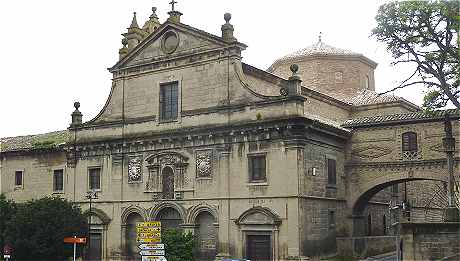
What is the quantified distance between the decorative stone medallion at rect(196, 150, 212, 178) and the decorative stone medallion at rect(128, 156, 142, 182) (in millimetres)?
4058

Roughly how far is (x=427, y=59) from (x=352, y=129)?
9346 millimetres

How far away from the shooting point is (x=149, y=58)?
34938mm

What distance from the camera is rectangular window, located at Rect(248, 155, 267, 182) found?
30016 mm

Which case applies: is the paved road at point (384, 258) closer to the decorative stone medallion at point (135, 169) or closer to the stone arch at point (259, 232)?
the stone arch at point (259, 232)

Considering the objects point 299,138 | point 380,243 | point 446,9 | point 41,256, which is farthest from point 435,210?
point 41,256

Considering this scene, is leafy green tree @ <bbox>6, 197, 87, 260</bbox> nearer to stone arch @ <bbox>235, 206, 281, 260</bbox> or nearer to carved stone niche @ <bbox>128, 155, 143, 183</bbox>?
carved stone niche @ <bbox>128, 155, 143, 183</bbox>

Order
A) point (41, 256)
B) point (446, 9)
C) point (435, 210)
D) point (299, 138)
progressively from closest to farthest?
1. point (446, 9)
2. point (299, 138)
3. point (41, 256)
4. point (435, 210)

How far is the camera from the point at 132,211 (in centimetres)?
3419

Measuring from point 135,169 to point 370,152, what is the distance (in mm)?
12755

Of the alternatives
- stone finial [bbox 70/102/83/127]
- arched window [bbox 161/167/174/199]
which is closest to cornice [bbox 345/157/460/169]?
arched window [bbox 161/167/174/199]

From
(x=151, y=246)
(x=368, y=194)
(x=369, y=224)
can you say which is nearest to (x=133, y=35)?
(x=368, y=194)

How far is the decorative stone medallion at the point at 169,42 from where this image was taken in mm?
33856

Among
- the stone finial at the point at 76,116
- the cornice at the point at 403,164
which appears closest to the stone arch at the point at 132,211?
the stone finial at the point at 76,116

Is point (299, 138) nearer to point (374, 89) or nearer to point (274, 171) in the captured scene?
point (274, 171)
